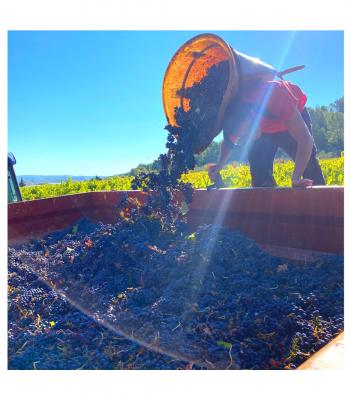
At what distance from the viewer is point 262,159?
10.8 feet

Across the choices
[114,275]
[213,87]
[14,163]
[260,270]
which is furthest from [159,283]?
[14,163]

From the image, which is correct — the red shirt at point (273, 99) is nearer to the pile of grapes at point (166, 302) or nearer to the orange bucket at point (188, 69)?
the orange bucket at point (188, 69)

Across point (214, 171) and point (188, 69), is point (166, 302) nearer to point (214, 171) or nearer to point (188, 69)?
point (214, 171)

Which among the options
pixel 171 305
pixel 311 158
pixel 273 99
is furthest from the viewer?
pixel 311 158

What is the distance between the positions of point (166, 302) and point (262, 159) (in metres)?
1.87

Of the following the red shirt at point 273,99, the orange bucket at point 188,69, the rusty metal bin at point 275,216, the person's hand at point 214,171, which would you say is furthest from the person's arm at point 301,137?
the person's hand at point 214,171

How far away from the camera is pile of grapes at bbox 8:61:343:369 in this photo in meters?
1.49

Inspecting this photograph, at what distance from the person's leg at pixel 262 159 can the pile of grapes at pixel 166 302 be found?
26.5 inches

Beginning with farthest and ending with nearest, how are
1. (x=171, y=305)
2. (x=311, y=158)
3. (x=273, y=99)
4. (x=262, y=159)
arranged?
(x=262, y=159) → (x=311, y=158) → (x=273, y=99) → (x=171, y=305)

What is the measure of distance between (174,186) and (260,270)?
1.11 metres

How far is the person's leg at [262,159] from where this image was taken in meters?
3.23

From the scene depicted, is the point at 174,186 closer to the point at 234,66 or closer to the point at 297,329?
the point at 234,66

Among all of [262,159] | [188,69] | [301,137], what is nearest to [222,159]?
[262,159]

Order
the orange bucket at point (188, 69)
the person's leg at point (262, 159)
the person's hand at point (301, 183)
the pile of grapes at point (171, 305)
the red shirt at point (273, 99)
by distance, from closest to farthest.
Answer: the pile of grapes at point (171, 305), the person's hand at point (301, 183), the red shirt at point (273, 99), the orange bucket at point (188, 69), the person's leg at point (262, 159)
